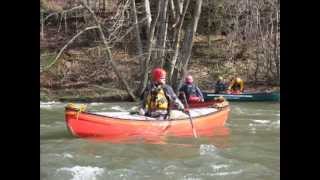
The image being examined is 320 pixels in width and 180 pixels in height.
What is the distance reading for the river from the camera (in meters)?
6.13

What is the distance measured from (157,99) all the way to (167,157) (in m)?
1.25

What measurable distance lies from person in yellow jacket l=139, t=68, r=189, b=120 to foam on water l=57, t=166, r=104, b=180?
1980mm

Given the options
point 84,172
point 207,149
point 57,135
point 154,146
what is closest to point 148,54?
point 57,135

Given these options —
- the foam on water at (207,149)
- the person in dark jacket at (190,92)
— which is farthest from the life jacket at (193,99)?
the foam on water at (207,149)

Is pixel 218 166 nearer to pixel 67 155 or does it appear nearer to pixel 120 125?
pixel 120 125

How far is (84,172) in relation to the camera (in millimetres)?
6180

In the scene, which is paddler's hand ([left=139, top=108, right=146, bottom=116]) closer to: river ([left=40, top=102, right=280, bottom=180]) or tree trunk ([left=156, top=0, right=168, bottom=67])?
river ([left=40, top=102, right=280, bottom=180])

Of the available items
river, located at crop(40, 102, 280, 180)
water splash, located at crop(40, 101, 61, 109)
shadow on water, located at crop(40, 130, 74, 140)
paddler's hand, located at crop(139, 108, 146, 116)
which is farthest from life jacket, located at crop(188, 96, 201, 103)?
water splash, located at crop(40, 101, 61, 109)

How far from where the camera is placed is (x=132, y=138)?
7945 millimetres

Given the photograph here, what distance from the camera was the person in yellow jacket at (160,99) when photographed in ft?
26.3
